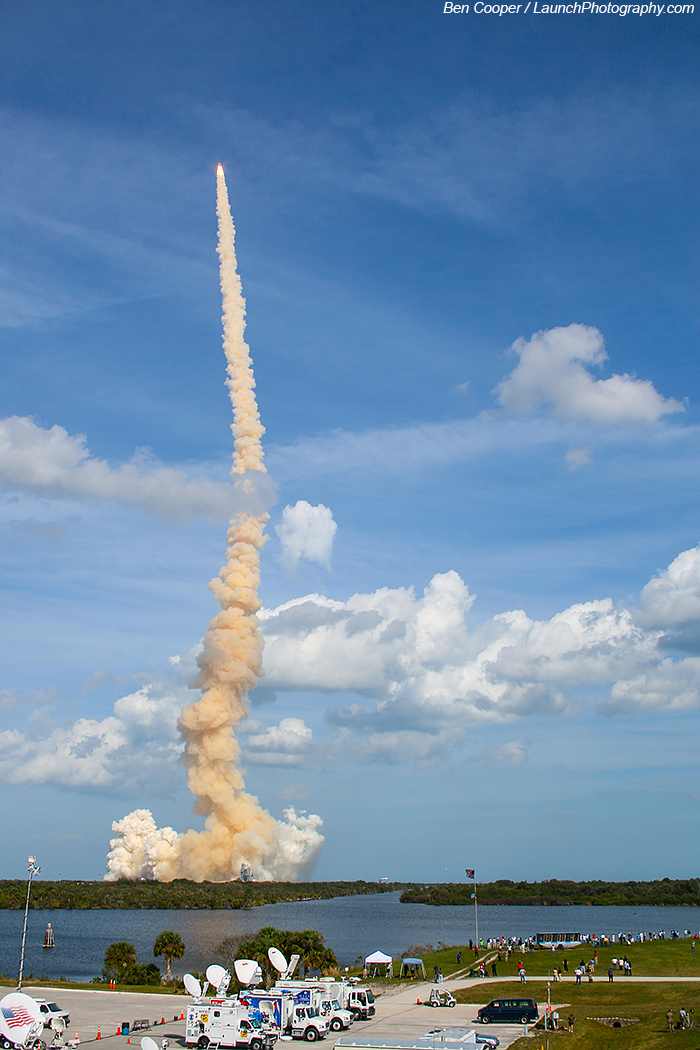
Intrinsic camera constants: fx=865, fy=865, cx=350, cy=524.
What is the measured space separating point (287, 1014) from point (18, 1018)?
11.2 m

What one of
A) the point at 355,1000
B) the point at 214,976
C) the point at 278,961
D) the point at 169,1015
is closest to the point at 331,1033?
the point at 355,1000

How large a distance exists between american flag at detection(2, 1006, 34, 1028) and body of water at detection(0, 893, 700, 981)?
3391 cm

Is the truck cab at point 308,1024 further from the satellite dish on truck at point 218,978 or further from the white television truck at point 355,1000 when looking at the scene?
the satellite dish on truck at point 218,978

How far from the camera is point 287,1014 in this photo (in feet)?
125

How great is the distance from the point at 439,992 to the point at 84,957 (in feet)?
158

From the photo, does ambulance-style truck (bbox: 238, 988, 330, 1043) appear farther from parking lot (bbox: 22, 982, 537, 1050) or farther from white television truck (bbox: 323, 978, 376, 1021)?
white television truck (bbox: 323, 978, 376, 1021)

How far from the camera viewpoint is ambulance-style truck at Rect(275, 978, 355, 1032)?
3903 cm

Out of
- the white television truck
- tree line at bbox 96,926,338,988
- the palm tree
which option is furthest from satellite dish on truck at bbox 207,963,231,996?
the palm tree

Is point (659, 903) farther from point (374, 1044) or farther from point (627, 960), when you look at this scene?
point (374, 1044)

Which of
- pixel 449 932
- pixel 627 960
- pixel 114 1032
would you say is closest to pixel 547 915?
pixel 449 932

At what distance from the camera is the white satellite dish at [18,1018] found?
34719 mm

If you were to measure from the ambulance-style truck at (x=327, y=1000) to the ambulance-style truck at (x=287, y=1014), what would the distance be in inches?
19.9

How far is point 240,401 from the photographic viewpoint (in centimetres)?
10250

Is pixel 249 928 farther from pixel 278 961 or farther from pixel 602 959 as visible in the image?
pixel 278 961
